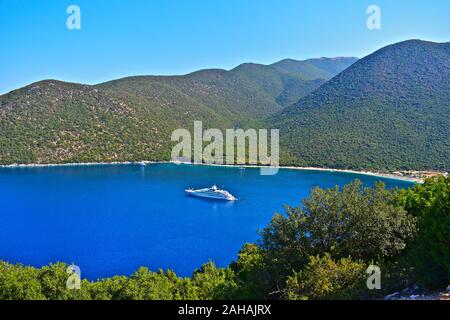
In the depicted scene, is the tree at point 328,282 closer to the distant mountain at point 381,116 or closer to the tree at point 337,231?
the tree at point 337,231

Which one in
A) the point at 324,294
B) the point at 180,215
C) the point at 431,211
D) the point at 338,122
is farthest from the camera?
the point at 338,122

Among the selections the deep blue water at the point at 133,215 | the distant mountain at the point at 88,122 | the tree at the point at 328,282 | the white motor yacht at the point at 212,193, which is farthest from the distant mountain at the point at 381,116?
the tree at the point at 328,282

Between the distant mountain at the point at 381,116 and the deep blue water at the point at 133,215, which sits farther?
the distant mountain at the point at 381,116

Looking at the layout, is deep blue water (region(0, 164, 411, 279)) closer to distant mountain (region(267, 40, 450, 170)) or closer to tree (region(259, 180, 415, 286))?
distant mountain (region(267, 40, 450, 170))

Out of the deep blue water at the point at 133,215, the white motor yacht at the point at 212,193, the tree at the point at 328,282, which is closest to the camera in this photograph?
the tree at the point at 328,282
